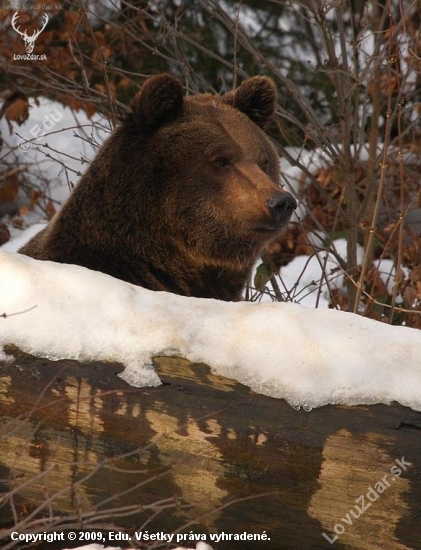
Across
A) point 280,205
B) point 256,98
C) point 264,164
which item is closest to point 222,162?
point 264,164

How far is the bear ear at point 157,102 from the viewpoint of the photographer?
4.30 metres

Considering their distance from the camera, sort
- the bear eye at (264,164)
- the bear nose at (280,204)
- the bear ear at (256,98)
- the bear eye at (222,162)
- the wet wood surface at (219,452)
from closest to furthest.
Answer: the wet wood surface at (219,452) < the bear nose at (280,204) < the bear eye at (222,162) < the bear eye at (264,164) < the bear ear at (256,98)

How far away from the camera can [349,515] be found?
119 inches

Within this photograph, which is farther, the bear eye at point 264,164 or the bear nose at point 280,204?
the bear eye at point 264,164

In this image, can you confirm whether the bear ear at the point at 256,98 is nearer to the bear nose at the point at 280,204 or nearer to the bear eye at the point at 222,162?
the bear eye at the point at 222,162

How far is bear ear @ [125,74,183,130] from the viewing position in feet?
14.1

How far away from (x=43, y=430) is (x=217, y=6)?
140 inches

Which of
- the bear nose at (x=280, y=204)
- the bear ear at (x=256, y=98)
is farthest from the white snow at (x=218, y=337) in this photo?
the bear ear at (x=256, y=98)

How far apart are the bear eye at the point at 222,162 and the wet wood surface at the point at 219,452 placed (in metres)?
1.60

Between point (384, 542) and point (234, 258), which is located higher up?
point (234, 258)

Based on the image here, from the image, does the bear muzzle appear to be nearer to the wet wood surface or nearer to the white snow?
the white snow

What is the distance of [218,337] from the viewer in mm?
3176

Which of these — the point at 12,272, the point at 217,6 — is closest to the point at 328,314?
the point at 12,272

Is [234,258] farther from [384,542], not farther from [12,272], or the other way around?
[384,542]
